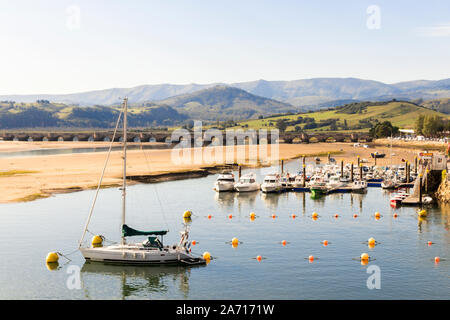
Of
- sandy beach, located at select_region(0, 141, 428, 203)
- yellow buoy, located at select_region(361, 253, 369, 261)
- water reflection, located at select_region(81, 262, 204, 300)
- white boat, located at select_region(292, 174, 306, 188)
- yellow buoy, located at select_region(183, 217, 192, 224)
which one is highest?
sandy beach, located at select_region(0, 141, 428, 203)

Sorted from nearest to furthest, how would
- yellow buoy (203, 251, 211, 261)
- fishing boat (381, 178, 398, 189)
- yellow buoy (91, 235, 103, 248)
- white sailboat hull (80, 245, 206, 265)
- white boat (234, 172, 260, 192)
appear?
white sailboat hull (80, 245, 206, 265) < yellow buoy (203, 251, 211, 261) < yellow buoy (91, 235, 103, 248) < white boat (234, 172, 260, 192) < fishing boat (381, 178, 398, 189)

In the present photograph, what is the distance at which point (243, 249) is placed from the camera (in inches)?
2165

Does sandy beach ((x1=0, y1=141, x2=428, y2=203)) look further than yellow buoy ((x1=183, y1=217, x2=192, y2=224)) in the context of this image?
Yes

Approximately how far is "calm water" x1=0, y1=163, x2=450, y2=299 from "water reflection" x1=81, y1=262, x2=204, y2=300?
9 centimetres

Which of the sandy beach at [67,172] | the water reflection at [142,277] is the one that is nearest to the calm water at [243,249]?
the water reflection at [142,277]

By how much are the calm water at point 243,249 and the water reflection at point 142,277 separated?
93mm

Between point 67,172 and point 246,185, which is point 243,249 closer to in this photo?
point 246,185

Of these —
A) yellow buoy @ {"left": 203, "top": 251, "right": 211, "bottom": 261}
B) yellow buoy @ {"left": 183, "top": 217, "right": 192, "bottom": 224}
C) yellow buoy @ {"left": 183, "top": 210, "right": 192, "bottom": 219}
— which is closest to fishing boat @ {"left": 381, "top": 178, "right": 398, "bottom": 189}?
yellow buoy @ {"left": 183, "top": 210, "right": 192, "bottom": 219}

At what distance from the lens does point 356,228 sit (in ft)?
217

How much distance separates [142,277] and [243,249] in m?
12.8

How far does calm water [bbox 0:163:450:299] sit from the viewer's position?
42.9 meters

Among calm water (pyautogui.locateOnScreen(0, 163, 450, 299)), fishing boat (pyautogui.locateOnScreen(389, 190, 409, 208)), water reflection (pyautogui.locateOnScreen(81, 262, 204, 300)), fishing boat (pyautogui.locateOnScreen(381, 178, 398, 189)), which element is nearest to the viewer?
calm water (pyautogui.locateOnScreen(0, 163, 450, 299))

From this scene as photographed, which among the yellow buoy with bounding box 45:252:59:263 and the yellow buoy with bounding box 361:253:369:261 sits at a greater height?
the yellow buoy with bounding box 45:252:59:263

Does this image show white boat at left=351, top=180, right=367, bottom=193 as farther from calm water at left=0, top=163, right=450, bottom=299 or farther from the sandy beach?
the sandy beach
